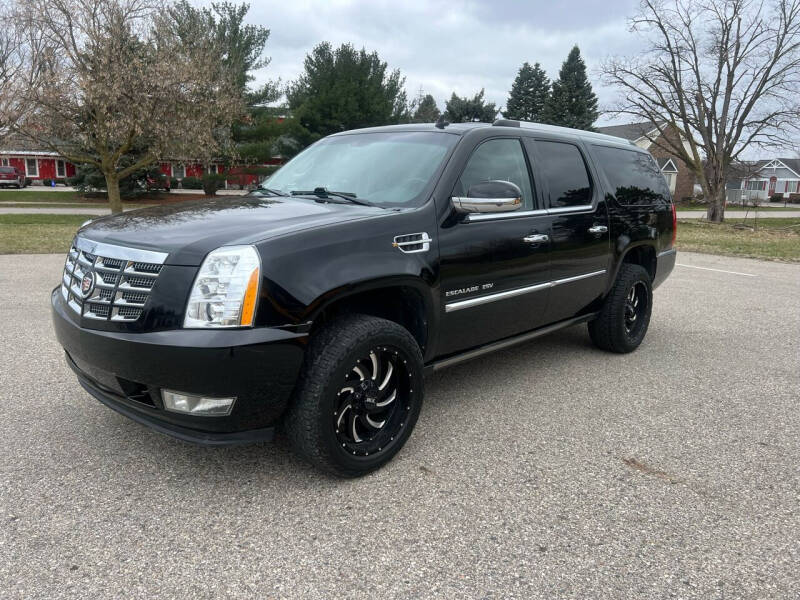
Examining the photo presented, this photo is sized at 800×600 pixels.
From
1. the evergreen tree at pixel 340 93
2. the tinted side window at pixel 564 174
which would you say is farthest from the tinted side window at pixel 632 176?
the evergreen tree at pixel 340 93

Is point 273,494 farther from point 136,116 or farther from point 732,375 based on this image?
point 136,116

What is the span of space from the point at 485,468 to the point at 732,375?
2.76 meters

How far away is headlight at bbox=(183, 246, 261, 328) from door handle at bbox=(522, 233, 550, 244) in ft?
6.39

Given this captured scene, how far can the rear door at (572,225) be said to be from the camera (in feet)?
13.6

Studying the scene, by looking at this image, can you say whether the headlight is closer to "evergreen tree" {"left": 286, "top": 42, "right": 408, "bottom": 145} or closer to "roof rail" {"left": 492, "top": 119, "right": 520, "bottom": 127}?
"roof rail" {"left": 492, "top": 119, "right": 520, "bottom": 127}

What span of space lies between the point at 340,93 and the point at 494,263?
3045 cm

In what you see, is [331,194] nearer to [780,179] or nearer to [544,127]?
[544,127]

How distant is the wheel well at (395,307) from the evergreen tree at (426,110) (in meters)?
58.0

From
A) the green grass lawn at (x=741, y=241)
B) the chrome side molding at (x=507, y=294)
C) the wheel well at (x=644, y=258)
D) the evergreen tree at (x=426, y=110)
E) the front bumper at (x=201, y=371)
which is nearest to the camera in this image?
the front bumper at (x=201, y=371)

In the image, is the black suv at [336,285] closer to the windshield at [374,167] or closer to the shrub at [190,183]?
the windshield at [374,167]

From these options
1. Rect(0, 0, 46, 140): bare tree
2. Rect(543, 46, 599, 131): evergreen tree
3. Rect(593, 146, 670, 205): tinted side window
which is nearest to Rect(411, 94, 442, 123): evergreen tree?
Rect(543, 46, 599, 131): evergreen tree

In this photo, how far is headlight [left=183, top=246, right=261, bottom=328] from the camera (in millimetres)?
2498

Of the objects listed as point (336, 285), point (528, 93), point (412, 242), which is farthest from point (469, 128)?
point (528, 93)

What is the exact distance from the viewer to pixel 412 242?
3131 mm
